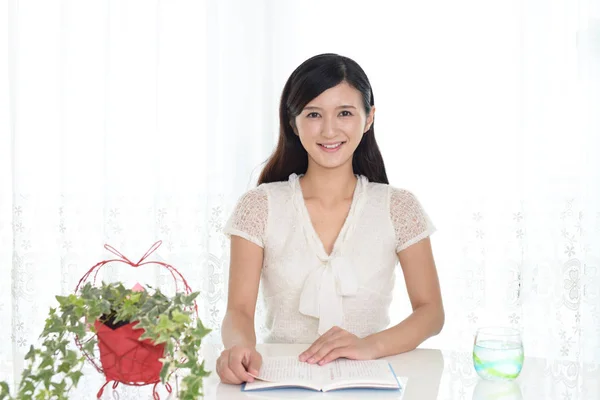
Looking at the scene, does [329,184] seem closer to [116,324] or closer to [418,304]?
[418,304]

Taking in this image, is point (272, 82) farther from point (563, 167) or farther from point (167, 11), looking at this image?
point (563, 167)

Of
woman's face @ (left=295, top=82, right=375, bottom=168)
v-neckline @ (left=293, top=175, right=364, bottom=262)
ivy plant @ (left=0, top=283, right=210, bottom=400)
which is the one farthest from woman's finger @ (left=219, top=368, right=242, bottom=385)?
woman's face @ (left=295, top=82, right=375, bottom=168)

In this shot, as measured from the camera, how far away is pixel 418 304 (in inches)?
79.0

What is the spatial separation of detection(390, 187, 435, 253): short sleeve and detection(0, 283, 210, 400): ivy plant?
102 centimetres

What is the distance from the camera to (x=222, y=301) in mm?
2787

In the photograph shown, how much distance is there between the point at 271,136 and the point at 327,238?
798 mm

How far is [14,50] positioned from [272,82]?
1.00 metres

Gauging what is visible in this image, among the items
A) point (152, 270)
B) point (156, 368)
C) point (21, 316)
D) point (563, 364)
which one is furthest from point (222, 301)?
point (156, 368)

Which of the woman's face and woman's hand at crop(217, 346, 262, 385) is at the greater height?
the woman's face

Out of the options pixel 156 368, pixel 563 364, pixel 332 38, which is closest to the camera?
pixel 156 368

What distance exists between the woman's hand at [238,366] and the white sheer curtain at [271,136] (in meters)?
1.23

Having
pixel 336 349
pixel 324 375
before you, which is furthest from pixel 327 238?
pixel 324 375

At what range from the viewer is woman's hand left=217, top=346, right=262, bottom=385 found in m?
1.39

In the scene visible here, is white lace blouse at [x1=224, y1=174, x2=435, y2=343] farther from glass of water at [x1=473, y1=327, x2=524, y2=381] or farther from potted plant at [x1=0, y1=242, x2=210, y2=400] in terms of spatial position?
potted plant at [x1=0, y1=242, x2=210, y2=400]
